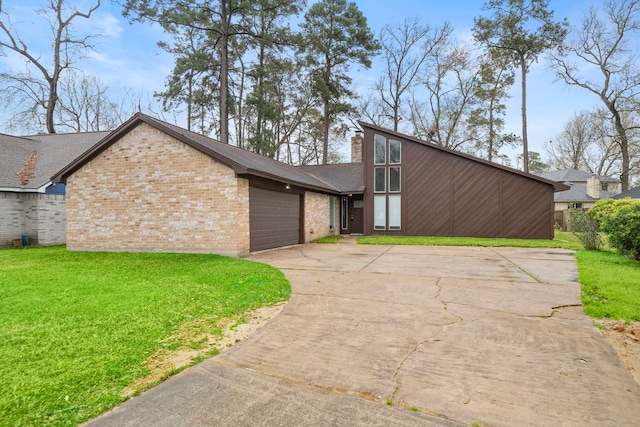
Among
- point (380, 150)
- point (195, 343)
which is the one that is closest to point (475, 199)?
point (380, 150)

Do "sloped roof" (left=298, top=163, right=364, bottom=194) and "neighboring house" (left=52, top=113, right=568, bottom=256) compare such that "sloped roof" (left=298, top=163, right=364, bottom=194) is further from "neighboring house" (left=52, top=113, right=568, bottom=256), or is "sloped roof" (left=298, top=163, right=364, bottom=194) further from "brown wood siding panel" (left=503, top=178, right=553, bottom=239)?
"brown wood siding panel" (left=503, top=178, right=553, bottom=239)

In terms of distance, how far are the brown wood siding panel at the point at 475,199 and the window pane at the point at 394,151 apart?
2.71m

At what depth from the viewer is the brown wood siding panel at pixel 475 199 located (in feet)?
48.6

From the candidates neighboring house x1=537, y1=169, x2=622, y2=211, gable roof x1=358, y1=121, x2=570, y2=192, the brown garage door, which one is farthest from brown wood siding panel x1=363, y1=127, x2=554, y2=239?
neighboring house x1=537, y1=169, x2=622, y2=211

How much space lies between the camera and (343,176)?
18.9 m

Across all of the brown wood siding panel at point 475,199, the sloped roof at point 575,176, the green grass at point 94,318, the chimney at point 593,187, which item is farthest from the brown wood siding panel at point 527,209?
the sloped roof at point 575,176

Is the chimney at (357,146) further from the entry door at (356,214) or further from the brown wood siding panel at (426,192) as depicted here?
the brown wood siding panel at (426,192)

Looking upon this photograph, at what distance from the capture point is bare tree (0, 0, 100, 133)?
63.2ft

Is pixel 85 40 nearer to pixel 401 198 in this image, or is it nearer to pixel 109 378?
pixel 401 198

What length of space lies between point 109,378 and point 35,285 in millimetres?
4572

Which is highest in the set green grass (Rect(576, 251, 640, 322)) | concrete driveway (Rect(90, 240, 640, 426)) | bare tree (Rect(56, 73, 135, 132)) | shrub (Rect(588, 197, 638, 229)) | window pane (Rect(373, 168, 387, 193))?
bare tree (Rect(56, 73, 135, 132))

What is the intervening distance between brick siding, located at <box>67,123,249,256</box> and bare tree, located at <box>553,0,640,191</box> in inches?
930

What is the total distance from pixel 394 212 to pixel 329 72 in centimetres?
1310

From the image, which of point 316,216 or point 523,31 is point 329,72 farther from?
point 316,216
